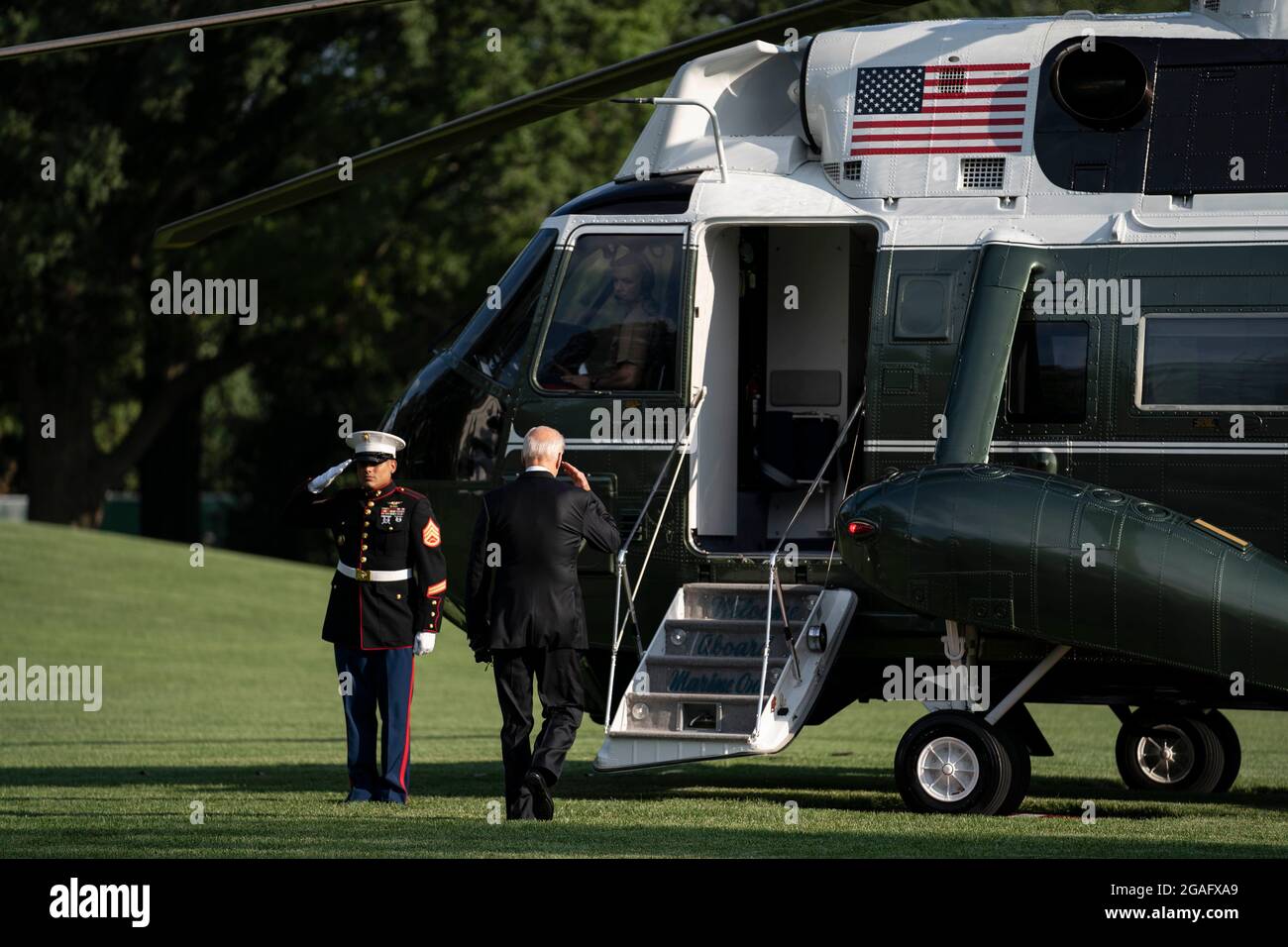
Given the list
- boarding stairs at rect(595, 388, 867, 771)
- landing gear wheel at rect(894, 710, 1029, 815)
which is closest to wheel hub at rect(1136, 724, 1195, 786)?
landing gear wheel at rect(894, 710, 1029, 815)

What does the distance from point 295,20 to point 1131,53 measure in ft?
85.0

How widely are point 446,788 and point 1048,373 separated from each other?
459cm

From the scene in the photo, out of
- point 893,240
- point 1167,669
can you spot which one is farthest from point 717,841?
point 893,240

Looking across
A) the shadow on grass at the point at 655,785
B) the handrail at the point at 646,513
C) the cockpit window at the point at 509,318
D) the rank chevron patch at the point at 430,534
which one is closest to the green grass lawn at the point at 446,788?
the shadow on grass at the point at 655,785

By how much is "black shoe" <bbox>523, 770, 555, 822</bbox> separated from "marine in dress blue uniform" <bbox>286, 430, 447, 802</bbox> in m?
1.06

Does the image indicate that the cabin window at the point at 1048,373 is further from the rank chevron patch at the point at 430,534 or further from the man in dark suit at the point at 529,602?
the rank chevron patch at the point at 430,534

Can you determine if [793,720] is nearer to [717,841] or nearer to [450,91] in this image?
[717,841]

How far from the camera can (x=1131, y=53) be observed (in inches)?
434

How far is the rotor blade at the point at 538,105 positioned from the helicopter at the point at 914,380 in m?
0.03

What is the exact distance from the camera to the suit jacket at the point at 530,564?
9758mm

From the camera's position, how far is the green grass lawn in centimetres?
883

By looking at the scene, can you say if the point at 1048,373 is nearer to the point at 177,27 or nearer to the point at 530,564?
the point at 530,564

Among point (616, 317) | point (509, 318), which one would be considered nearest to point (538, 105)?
point (616, 317)

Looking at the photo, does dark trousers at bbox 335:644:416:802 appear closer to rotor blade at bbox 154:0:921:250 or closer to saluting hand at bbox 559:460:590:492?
saluting hand at bbox 559:460:590:492
